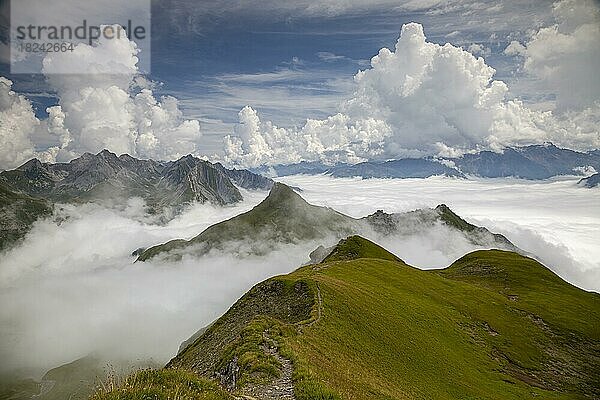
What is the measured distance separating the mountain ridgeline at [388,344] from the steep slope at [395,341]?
0.64 ft

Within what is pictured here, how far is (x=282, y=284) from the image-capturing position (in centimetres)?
6206

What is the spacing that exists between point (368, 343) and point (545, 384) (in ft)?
113

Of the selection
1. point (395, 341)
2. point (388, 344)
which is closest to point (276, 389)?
point (388, 344)

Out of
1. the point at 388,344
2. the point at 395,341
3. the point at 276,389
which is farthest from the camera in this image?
the point at 395,341

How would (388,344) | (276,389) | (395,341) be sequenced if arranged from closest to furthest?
1. (276,389)
2. (388,344)
3. (395,341)

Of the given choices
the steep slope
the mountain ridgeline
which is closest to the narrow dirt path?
the mountain ridgeline

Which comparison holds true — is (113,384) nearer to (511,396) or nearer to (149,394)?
(149,394)

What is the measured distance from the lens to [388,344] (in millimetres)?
46719

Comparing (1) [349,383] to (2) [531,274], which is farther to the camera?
(2) [531,274]

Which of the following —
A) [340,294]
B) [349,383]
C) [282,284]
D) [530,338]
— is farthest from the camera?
[530,338]

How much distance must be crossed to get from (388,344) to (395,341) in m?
2.24

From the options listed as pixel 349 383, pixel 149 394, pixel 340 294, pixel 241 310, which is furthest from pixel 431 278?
pixel 149 394

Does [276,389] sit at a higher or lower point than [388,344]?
higher

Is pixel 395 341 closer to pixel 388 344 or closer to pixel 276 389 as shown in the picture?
pixel 388 344
